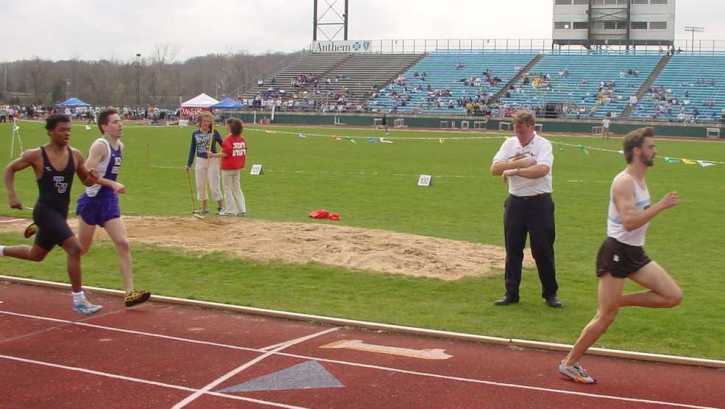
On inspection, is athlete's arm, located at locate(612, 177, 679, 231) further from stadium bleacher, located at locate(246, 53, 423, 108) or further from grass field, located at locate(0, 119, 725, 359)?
stadium bleacher, located at locate(246, 53, 423, 108)

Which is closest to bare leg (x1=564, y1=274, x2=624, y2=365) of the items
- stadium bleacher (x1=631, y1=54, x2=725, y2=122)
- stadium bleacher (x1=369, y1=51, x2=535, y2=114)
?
stadium bleacher (x1=631, y1=54, x2=725, y2=122)

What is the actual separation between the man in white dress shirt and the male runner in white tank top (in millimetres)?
2411

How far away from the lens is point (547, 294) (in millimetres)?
9711

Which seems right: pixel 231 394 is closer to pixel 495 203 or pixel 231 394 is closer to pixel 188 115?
pixel 495 203

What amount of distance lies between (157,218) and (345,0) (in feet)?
249

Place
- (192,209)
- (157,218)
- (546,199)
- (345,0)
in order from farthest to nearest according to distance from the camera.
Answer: (345,0) → (192,209) → (157,218) → (546,199)

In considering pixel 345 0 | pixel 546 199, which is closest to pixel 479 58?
pixel 345 0

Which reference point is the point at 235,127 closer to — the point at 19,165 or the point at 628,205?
the point at 19,165

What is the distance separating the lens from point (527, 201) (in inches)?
A: 376

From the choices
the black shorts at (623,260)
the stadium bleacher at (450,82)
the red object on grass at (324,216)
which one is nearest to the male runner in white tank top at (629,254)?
the black shorts at (623,260)

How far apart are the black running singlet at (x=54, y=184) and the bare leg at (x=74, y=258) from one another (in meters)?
0.34

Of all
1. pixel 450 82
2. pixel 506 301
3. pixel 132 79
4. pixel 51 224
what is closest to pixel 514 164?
pixel 506 301

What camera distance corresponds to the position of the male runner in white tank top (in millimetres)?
6680

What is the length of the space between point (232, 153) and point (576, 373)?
11519mm
